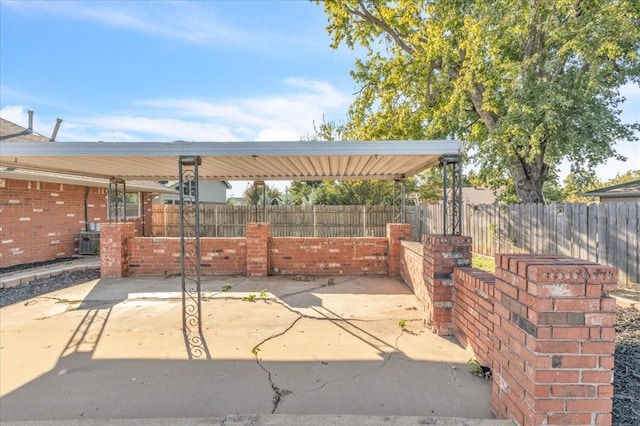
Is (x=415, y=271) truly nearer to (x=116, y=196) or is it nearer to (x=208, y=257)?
(x=208, y=257)

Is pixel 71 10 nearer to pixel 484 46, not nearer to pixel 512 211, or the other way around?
pixel 484 46

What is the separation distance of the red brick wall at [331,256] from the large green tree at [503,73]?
5.39 m

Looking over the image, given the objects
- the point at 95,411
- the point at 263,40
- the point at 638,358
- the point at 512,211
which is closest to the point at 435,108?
the point at 512,211

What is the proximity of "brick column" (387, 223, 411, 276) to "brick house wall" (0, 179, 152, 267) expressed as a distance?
29.8ft

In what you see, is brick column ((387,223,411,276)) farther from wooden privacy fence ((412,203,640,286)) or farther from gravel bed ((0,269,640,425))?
gravel bed ((0,269,640,425))

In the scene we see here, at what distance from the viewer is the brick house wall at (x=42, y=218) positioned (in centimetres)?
768

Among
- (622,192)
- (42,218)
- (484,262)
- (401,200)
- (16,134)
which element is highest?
(16,134)

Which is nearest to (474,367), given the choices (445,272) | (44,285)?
(445,272)

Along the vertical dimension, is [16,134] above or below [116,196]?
above

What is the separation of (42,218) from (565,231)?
13.1 meters

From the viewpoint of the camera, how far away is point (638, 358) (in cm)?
298

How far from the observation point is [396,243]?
23.5 feet

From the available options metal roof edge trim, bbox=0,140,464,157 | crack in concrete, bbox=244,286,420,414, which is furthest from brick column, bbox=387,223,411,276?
metal roof edge trim, bbox=0,140,464,157

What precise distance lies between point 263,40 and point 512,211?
27.1ft
